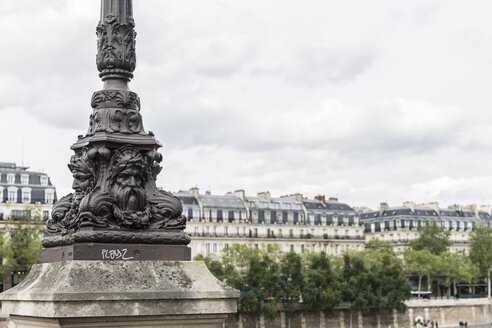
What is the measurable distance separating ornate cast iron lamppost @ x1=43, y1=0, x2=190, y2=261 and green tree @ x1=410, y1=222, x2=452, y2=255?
314 ft

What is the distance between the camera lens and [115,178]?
8109 mm

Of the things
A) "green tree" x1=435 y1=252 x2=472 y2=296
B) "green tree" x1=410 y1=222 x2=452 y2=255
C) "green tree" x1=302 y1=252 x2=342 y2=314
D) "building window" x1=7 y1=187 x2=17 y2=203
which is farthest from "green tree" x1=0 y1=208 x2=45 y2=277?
"green tree" x1=410 y1=222 x2=452 y2=255

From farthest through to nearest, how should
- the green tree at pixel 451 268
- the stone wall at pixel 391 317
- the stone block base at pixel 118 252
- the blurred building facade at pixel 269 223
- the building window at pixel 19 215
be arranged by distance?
the green tree at pixel 451 268 < the blurred building facade at pixel 269 223 < the building window at pixel 19 215 < the stone wall at pixel 391 317 < the stone block base at pixel 118 252

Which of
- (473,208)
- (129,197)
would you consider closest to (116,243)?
(129,197)

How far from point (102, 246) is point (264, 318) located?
57.1 m

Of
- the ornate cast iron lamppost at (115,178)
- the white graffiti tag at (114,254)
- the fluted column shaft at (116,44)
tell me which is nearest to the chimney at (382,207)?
the fluted column shaft at (116,44)

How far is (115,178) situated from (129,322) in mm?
1620

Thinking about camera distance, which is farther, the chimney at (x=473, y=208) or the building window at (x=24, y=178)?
the chimney at (x=473, y=208)

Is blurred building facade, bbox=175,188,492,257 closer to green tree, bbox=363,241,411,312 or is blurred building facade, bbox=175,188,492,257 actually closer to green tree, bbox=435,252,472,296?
green tree, bbox=435,252,472,296

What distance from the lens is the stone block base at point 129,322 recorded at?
23.9 feet

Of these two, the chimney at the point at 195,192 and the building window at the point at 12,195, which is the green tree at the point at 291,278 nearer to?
the chimney at the point at 195,192

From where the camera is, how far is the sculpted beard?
8031 mm

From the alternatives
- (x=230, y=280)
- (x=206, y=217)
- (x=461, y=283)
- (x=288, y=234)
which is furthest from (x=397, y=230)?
(x=230, y=280)

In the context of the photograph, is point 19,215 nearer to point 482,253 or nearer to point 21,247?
point 21,247
